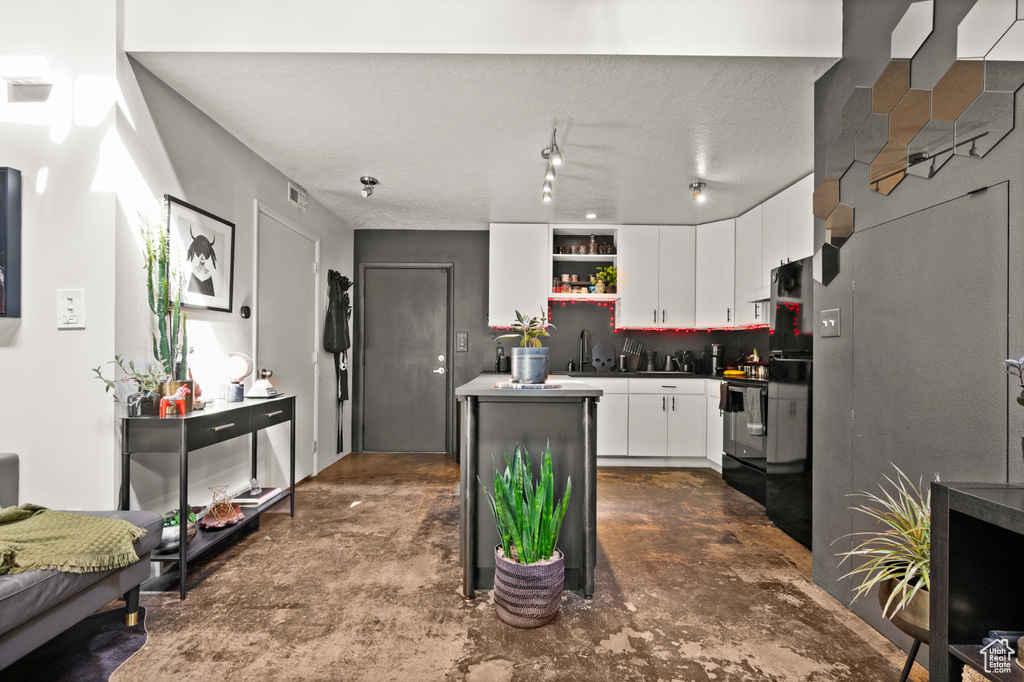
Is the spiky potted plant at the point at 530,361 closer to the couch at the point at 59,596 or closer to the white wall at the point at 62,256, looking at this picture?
the couch at the point at 59,596

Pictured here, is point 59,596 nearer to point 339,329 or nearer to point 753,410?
point 339,329

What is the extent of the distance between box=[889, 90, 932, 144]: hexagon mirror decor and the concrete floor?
6.29 feet

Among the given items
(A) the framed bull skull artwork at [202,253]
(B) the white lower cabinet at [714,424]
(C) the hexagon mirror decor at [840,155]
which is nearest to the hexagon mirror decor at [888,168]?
(C) the hexagon mirror decor at [840,155]

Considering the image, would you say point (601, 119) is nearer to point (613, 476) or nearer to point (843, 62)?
point (843, 62)

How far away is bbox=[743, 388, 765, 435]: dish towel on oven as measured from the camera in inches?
145

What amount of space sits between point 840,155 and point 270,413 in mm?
3195

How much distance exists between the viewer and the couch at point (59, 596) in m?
1.46

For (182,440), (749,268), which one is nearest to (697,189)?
(749,268)

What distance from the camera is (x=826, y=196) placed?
2387mm

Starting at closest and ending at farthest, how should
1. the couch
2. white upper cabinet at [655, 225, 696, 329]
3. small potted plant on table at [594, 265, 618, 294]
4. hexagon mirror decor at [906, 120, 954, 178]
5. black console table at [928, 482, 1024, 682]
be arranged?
black console table at [928, 482, 1024, 682] → the couch → hexagon mirror decor at [906, 120, 954, 178] → white upper cabinet at [655, 225, 696, 329] → small potted plant on table at [594, 265, 618, 294]

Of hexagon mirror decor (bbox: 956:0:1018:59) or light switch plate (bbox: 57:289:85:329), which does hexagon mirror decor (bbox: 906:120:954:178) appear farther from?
light switch plate (bbox: 57:289:85:329)

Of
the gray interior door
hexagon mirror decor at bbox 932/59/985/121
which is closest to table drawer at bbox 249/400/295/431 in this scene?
the gray interior door

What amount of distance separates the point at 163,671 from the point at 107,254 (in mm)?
1671

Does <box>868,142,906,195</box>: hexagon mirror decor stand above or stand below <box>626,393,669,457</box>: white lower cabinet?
A: above
